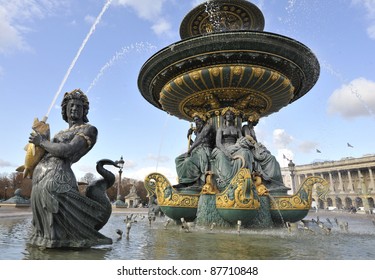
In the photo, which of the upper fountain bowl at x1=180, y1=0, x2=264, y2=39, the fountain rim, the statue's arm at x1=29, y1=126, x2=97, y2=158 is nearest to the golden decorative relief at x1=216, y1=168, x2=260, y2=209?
→ the fountain rim

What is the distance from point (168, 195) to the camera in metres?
7.89

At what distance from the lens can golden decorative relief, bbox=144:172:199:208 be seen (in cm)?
780

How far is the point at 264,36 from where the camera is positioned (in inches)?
296

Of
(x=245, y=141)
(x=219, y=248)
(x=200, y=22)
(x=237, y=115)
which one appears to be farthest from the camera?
(x=200, y=22)

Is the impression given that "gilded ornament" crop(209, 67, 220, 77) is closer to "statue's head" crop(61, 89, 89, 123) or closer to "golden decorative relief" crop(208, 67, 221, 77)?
"golden decorative relief" crop(208, 67, 221, 77)

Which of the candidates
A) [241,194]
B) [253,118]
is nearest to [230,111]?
[253,118]

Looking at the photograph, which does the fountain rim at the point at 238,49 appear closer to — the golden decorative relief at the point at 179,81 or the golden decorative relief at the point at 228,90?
the golden decorative relief at the point at 179,81

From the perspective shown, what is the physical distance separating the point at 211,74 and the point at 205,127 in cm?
180

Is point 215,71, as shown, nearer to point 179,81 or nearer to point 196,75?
point 196,75

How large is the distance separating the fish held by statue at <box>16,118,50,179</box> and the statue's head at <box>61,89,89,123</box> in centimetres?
48

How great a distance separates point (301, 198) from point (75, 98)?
6.38 meters

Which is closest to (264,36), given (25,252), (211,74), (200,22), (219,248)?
(211,74)

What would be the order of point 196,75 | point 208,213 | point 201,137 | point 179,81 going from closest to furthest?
point 208,213 → point 196,75 → point 179,81 → point 201,137

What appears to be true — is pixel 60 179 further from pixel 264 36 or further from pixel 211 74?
pixel 264 36
